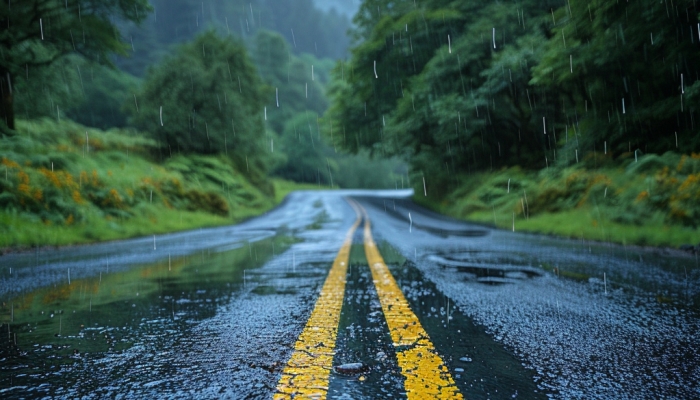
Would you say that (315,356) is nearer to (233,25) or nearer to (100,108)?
(100,108)

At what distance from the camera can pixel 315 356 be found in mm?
2453

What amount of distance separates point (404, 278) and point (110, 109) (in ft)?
167

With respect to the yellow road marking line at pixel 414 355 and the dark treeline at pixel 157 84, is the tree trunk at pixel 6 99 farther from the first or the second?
the yellow road marking line at pixel 414 355

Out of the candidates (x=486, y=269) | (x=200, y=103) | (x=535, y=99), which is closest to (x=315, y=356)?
(x=486, y=269)

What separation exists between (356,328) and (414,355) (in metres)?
0.65

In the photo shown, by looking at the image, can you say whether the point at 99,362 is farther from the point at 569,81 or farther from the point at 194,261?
the point at 569,81

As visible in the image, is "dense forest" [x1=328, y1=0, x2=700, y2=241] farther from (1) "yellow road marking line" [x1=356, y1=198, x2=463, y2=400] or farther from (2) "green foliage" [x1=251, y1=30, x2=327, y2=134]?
(2) "green foliage" [x1=251, y1=30, x2=327, y2=134]

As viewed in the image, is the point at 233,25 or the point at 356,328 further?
the point at 233,25

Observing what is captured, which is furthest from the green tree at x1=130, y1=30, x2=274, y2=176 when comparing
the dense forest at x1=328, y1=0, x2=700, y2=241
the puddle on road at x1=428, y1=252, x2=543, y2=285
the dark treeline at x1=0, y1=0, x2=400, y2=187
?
the puddle on road at x1=428, y1=252, x2=543, y2=285

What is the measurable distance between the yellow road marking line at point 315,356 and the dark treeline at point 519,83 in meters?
11.6

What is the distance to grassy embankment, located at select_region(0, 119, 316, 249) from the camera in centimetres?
1216

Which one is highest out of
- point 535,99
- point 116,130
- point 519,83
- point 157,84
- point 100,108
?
point 100,108

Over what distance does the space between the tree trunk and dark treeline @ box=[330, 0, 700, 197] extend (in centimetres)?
1734

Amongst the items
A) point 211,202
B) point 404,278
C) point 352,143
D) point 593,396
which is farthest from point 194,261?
point 352,143
